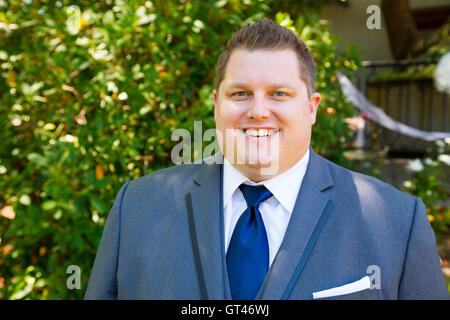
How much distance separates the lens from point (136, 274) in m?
1.61

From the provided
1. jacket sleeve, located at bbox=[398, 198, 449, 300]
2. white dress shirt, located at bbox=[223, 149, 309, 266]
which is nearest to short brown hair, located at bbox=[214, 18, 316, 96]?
white dress shirt, located at bbox=[223, 149, 309, 266]

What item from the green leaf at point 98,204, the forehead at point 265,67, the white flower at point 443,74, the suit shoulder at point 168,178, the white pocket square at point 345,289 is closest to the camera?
the white pocket square at point 345,289

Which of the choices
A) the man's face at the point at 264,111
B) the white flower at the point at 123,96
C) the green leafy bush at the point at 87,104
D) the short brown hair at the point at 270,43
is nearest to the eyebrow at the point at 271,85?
the man's face at the point at 264,111

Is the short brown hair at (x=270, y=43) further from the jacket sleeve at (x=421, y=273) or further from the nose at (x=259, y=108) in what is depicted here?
the jacket sleeve at (x=421, y=273)

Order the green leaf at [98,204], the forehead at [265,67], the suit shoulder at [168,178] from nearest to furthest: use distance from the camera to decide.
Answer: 1. the forehead at [265,67]
2. the suit shoulder at [168,178]
3. the green leaf at [98,204]

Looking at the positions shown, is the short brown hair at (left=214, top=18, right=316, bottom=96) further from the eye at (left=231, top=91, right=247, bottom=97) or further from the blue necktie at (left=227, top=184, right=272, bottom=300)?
the blue necktie at (left=227, top=184, right=272, bottom=300)

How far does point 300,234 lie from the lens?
5.02 ft

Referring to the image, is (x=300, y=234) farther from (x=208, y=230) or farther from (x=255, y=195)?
(x=208, y=230)

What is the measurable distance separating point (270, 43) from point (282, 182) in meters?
0.56

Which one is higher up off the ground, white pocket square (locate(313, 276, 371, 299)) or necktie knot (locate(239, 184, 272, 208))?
necktie knot (locate(239, 184, 272, 208))

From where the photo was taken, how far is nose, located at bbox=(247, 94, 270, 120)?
1.58 m

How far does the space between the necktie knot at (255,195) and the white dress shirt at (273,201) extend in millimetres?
17

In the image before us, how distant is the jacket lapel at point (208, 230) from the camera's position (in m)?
1.49

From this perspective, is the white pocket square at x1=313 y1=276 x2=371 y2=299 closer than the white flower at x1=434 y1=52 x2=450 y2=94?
Yes
